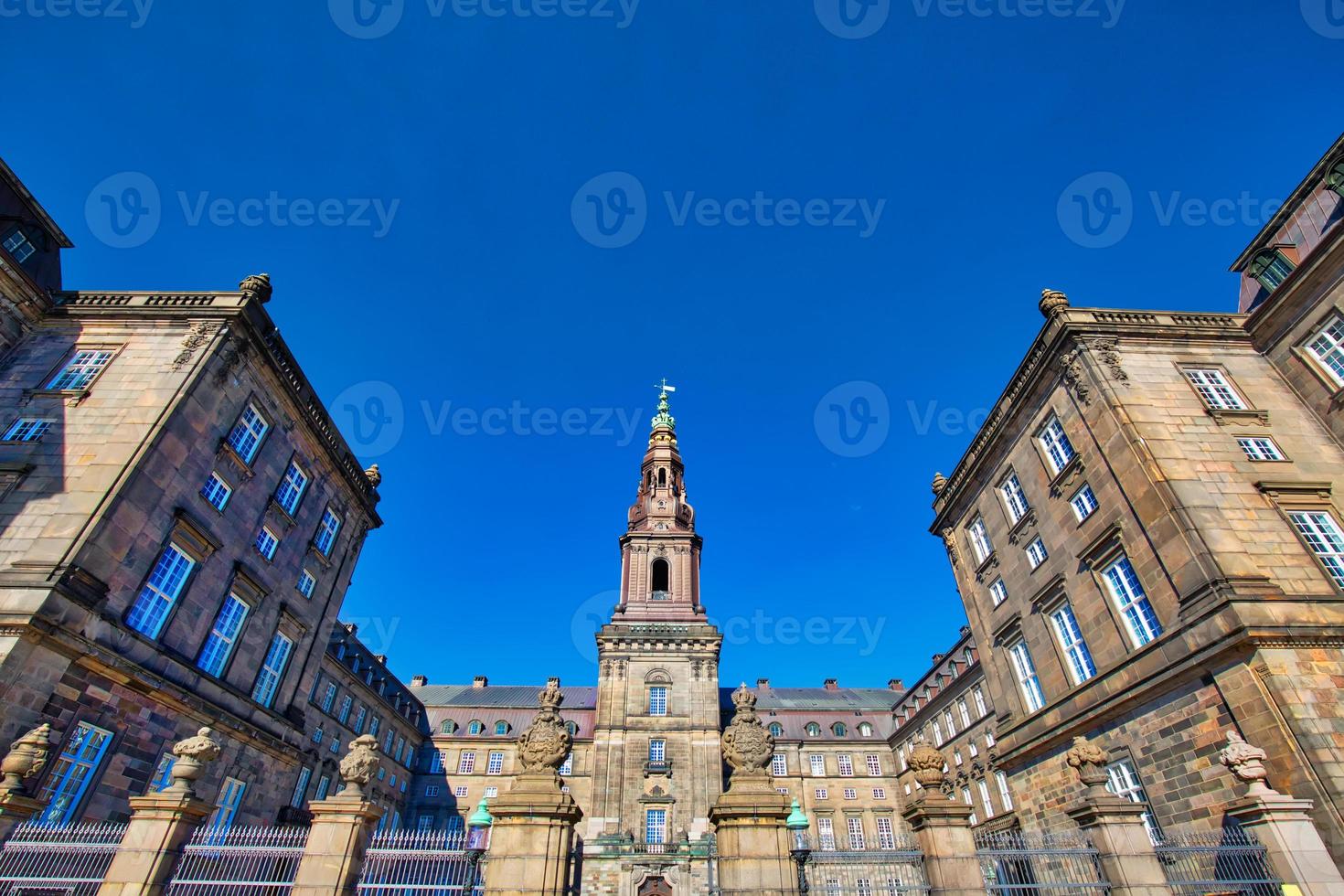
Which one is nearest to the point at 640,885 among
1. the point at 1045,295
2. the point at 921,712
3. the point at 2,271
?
the point at 921,712

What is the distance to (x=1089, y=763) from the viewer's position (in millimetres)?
12602

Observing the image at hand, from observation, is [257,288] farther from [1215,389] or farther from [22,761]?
[1215,389]

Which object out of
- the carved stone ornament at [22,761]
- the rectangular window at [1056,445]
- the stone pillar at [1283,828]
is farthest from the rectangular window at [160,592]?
the rectangular window at [1056,445]

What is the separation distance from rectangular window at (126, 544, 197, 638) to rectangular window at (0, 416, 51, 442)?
4877 millimetres

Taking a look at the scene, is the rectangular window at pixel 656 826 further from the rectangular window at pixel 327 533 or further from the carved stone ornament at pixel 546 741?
the carved stone ornament at pixel 546 741

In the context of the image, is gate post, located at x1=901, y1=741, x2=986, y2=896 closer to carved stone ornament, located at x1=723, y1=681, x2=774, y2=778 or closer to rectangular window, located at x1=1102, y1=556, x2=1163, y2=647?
carved stone ornament, located at x1=723, y1=681, x2=774, y2=778

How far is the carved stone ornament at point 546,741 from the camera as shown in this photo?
11586 mm

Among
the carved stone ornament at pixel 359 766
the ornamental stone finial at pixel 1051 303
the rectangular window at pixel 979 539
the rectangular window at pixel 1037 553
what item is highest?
the ornamental stone finial at pixel 1051 303

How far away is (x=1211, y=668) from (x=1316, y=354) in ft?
38.0

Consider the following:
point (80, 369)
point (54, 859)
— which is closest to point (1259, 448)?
point (54, 859)

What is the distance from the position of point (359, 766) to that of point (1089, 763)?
45.7 feet

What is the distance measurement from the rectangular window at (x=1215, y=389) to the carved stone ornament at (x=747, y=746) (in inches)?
685

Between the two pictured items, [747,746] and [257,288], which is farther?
[257,288]

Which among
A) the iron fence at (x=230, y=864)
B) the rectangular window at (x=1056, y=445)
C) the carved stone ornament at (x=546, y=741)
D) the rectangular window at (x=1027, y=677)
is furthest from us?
the rectangular window at (x=1027, y=677)
